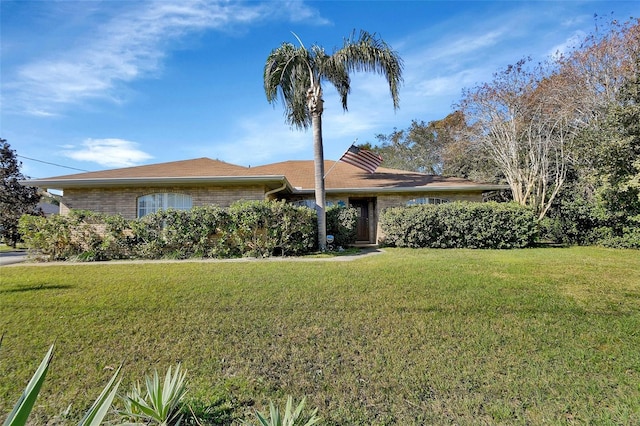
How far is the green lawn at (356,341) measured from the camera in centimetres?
333

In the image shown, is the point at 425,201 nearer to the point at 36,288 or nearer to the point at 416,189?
the point at 416,189

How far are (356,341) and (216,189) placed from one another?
9.95 m

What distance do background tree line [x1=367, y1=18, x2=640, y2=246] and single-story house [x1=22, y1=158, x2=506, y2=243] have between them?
3.35 meters

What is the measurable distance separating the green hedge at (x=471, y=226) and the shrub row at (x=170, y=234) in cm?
453

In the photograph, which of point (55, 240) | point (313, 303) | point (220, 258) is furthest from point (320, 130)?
point (55, 240)

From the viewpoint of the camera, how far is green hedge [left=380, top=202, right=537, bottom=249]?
12094 millimetres

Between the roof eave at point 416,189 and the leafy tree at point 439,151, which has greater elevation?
the leafy tree at point 439,151

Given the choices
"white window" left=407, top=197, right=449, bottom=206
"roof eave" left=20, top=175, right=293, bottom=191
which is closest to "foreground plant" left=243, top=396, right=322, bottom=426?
"roof eave" left=20, top=175, right=293, bottom=191

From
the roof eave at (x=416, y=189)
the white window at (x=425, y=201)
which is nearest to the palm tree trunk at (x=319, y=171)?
the roof eave at (x=416, y=189)

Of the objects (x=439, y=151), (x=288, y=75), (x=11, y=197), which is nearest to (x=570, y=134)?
(x=288, y=75)

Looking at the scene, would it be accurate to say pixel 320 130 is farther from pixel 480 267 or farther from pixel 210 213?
pixel 480 267

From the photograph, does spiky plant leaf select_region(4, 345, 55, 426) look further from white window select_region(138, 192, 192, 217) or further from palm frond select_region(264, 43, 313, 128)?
white window select_region(138, 192, 192, 217)

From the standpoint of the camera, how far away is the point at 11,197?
22375mm

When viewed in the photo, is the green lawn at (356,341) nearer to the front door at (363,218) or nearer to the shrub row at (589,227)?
the shrub row at (589,227)
